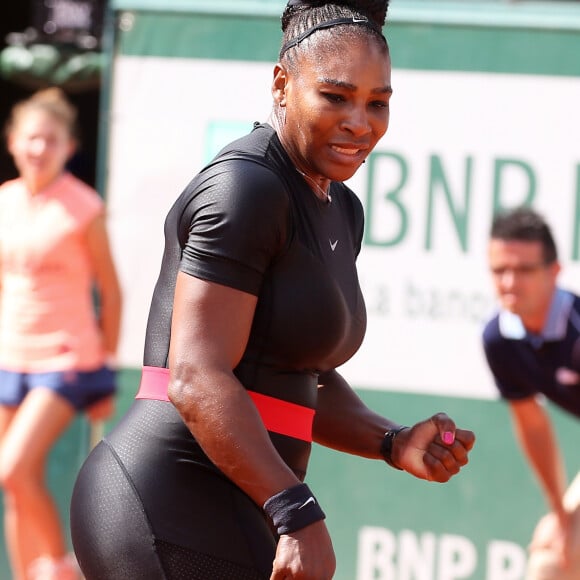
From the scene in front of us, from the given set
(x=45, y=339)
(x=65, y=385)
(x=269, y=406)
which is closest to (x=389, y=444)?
(x=269, y=406)

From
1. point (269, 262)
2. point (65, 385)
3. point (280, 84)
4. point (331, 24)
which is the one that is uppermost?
point (331, 24)

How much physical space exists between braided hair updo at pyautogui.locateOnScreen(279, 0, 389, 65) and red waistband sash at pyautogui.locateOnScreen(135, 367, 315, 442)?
0.58 meters

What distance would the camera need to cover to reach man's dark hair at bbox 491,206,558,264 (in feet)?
15.8

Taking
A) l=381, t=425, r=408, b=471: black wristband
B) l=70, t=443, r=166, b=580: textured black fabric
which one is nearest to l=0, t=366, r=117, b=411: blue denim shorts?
l=381, t=425, r=408, b=471: black wristband

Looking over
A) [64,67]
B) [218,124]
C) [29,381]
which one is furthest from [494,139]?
[64,67]

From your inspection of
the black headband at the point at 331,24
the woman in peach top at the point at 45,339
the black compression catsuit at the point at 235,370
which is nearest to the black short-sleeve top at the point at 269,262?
the black compression catsuit at the point at 235,370

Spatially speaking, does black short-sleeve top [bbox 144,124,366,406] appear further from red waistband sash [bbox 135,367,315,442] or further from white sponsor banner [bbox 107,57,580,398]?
white sponsor banner [bbox 107,57,580,398]

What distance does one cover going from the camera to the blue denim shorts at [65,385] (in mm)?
5168

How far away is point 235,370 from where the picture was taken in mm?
2172

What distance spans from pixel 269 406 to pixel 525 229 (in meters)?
2.81

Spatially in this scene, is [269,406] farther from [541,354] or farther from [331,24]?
[541,354]

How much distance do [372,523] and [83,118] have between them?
3.90m

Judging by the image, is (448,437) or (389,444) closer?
(448,437)

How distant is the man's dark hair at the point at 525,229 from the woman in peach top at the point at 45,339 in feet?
5.04
